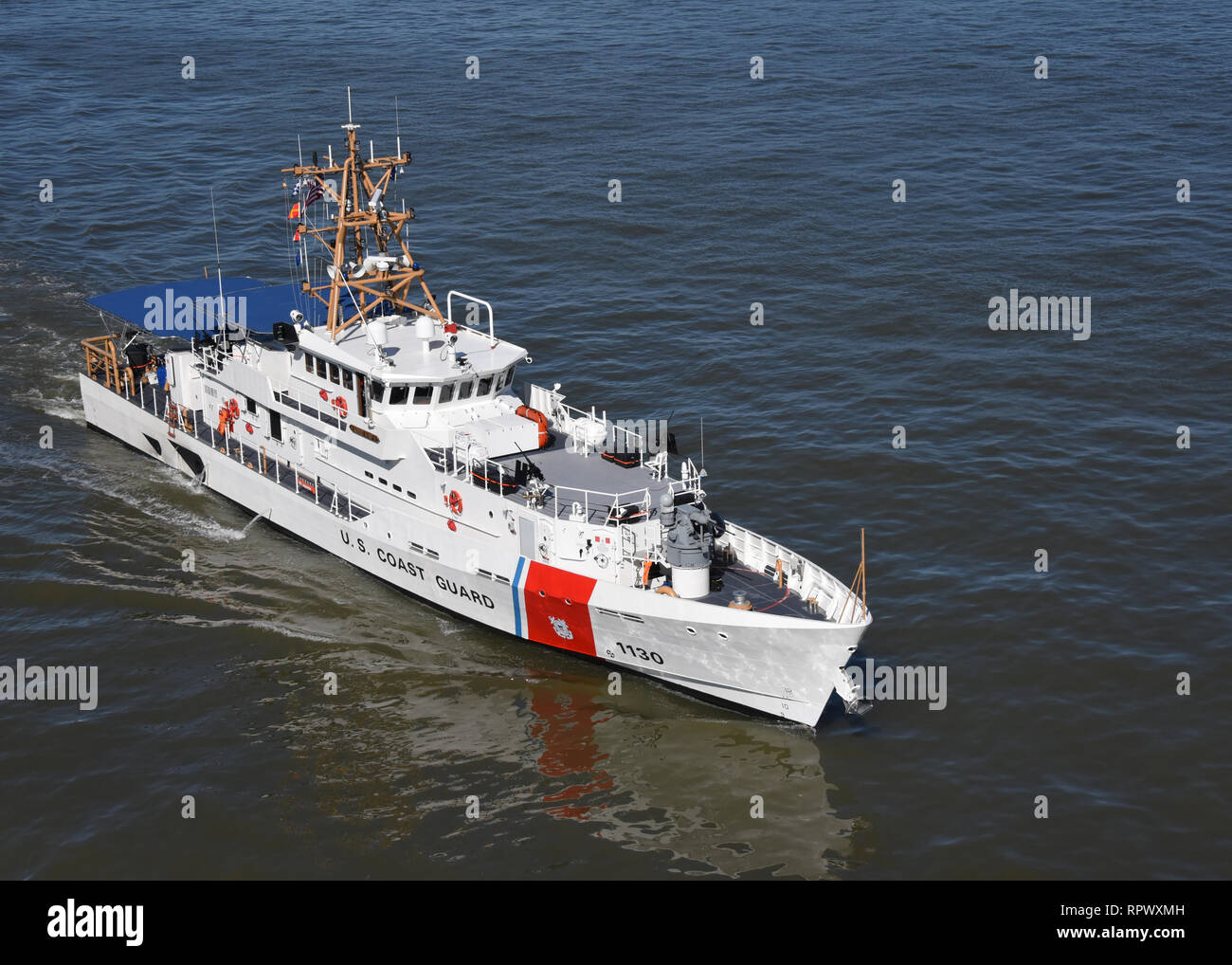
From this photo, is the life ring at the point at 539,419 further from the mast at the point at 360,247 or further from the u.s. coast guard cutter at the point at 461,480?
the mast at the point at 360,247

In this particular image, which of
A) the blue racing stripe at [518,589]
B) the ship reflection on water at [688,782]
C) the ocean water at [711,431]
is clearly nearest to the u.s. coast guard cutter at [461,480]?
the blue racing stripe at [518,589]

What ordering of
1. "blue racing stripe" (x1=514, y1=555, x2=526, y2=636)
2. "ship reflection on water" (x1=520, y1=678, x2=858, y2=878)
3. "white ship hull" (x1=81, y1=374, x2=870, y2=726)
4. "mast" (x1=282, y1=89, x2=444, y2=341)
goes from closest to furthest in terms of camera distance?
"ship reflection on water" (x1=520, y1=678, x2=858, y2=878)
"white ship hull" (x1=81, y1=374, x2=870, y2=726)
"blue racing stripe" (x1=514, y1=555, x2=526, y2=636)
"mast" (x1=282, y1=89, x2=444, y2=341)

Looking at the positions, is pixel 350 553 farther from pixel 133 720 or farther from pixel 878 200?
pixel 878 200

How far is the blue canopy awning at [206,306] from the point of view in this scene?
43625 mm

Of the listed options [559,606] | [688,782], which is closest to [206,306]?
[559,606]

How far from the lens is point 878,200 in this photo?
60.1 meters

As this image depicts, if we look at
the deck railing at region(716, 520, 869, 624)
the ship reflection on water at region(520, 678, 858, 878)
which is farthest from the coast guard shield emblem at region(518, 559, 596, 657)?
the deck railing at region(716, 520, 869, 624)

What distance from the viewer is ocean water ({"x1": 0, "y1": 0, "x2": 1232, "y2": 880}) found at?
29.7 metres

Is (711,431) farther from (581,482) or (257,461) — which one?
(257,461)

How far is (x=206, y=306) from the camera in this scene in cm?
4494

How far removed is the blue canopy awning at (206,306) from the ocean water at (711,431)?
4.91 metres

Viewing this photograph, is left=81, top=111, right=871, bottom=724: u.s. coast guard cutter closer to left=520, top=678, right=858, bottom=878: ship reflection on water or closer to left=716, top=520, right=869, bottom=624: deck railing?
left=716, top=520, right=869, bottom=624: deck railing

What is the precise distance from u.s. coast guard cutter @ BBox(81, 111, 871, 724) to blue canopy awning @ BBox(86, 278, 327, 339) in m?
0.10
